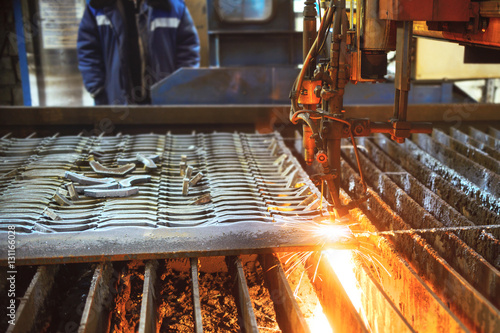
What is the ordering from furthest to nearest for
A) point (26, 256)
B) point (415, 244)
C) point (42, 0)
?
point (42, 0)
point (415, 244)
point (26, 256)

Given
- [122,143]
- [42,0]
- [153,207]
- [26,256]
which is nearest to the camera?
[26,256]

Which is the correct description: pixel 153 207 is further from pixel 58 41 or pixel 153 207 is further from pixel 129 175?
pixel 58 41

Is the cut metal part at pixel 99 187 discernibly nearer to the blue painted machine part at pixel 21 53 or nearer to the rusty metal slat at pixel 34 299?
the rusty metal slat at pixel 34 299

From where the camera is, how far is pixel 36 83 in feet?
27.7

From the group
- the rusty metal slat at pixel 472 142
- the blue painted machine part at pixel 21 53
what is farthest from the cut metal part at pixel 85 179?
the blue painted machine part at pixel 21 53

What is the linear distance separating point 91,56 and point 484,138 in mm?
3935

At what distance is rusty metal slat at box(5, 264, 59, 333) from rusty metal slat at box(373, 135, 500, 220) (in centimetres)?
192

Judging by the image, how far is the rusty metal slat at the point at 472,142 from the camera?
345 centimetres

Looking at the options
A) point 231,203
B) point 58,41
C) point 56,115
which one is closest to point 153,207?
point 231,203

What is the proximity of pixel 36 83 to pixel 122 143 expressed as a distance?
5246 mm

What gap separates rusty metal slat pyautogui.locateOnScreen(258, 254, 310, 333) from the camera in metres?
1.81

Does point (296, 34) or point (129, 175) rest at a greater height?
point (296, 34)

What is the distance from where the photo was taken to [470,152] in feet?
11.7

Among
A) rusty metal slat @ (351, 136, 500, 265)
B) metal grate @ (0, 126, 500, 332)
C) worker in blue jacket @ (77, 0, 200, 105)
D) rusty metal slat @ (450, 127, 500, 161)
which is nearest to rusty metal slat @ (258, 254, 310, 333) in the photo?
metal grate @ (0, 126, 500, 332)
